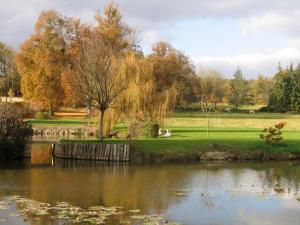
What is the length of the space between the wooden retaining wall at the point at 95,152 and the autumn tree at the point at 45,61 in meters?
34.7

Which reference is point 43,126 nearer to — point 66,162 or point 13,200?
point 66,162

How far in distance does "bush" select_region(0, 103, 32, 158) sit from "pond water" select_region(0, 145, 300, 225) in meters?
1.25

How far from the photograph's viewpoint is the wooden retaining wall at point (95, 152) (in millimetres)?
29375

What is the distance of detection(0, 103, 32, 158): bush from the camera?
1117 inches

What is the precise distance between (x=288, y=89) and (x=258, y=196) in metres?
79.2

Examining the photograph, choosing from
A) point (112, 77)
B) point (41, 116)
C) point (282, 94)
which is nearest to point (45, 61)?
point (41, 116)

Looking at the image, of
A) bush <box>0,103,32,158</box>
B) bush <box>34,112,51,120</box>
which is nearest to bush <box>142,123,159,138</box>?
bush <box>0,103,32,158</box>

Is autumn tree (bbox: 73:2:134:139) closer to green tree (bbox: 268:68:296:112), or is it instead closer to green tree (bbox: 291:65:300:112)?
green tree (bbox: 291:65:300:112)

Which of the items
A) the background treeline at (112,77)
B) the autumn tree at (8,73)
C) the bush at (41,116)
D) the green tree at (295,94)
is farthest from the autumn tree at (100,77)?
the green tree at (295,94)

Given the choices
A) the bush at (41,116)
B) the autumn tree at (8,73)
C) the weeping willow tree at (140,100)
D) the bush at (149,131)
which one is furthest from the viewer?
the autumn tree at (8,73)

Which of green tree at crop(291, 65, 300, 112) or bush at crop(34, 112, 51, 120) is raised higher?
green tree at crop(291, 65, 300, 112)

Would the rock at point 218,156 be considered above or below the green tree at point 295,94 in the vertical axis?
below

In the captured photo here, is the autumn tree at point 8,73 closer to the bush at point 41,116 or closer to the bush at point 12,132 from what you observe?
the bush at point 41,116

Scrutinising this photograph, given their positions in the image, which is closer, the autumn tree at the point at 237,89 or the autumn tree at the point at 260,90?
the autumn tree at the point at 237,89
